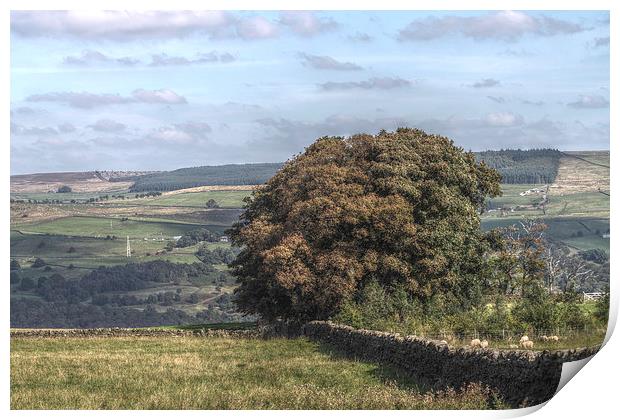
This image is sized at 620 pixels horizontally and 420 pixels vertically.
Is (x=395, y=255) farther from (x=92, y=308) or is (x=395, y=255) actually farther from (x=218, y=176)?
(x=218, y=176)

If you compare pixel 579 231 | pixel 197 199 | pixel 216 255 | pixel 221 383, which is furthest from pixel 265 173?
pixel 221 383

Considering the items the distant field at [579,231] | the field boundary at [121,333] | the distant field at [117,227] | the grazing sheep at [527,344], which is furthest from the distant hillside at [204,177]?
the grazing sheep at [527,344]

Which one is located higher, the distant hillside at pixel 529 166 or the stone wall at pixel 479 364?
the distant hillside at pixel 529 166

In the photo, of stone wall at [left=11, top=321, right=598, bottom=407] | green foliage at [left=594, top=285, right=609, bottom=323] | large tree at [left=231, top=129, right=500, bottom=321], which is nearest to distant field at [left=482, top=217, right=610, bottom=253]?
large tree at [left=231, top=129, right=500, bottom=321]

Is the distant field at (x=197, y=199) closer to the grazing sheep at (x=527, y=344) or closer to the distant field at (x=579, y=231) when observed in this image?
the distant field at (x=579, y=231)

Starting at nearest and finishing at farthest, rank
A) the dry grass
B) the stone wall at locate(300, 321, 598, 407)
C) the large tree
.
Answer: the stone wall at locate(300, 321, 598, 407), the large tree, the dry grass

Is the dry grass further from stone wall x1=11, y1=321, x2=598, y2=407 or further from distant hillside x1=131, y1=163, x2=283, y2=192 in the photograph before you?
stone wall x1=11, y1=321, x2=598, y2=407
